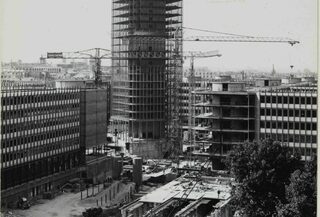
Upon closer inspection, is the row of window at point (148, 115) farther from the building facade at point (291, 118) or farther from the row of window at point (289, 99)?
the row of window at point (289, 99)

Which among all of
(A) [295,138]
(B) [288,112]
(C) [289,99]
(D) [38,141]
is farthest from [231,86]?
(D) [38,141]

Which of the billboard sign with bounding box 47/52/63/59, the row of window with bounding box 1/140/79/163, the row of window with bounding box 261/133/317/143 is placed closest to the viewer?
the row of window with bounding box 1/140/79/163

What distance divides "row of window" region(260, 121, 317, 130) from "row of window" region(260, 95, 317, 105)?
309 centimetres

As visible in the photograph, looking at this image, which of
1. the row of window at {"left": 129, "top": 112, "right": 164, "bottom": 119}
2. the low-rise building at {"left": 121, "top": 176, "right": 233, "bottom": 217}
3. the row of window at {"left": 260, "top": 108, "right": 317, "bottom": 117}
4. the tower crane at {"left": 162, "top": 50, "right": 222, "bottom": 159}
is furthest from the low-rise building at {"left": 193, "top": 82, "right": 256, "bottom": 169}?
the row of window at {"left": 129, "top": 112, "right": 164, "bottom": 119}

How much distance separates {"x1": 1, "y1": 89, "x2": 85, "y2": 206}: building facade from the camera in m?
78.9

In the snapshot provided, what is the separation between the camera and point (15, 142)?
8056 cm

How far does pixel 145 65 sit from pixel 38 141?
4295 cm

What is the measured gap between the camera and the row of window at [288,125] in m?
81.6

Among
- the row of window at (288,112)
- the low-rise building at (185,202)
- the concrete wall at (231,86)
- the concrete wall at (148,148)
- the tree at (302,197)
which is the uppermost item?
the concrete wall at (231,86)

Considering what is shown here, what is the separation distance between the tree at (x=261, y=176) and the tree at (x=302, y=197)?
3.85 meters

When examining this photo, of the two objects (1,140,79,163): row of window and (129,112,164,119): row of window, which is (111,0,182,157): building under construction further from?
(1,140,79,163): row of window

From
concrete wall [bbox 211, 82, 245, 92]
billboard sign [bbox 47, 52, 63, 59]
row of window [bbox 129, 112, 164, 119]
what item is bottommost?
row of window [bbox 129, 112, 164, 119]

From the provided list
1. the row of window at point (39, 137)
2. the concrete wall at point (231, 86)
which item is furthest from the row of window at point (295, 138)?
the row of window at point (39, 137)

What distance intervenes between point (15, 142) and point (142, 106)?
45.1 metres
